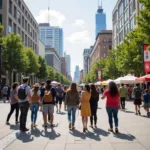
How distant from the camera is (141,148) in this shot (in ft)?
22.5

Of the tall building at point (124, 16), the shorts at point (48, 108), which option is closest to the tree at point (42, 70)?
A: the tall building at point (124, 16)

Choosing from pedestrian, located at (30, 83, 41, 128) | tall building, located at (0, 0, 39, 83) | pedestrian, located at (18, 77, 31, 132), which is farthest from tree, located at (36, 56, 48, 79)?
pedestrian, located at (18, 77, 31, 132)

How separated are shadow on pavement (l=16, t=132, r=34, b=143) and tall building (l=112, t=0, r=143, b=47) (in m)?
43.1

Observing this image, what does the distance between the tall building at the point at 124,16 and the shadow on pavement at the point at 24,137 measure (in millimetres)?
43145

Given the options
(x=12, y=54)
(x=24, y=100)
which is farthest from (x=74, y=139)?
(x=12, y=54)

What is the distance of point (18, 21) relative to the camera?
58844mm

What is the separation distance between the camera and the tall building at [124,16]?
5374 centimetres

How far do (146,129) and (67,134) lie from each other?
294cm

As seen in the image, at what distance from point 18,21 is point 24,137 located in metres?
53.2

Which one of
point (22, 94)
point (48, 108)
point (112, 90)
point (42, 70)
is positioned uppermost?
point (42, 70)

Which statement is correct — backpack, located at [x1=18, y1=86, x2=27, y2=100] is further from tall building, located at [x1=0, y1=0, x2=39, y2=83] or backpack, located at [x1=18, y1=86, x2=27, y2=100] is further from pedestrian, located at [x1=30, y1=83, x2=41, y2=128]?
tall building, located at [x1=0, y1=0, x2=39, y2=83]

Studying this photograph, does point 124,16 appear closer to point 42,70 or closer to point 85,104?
point 42,70

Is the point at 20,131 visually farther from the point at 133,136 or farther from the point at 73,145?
the point at 133,136

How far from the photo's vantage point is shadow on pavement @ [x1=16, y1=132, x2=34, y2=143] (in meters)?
8.05
